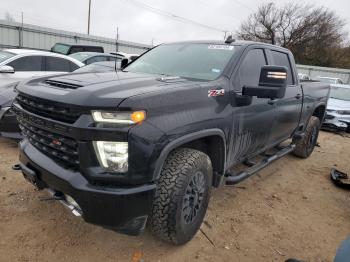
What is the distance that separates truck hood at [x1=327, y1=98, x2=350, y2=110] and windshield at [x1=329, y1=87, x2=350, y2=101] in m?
0.37

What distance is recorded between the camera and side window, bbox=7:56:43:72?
279 inches

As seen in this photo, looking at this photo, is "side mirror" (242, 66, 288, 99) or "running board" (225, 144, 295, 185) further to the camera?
"running board" (225, 144, 295, 185)

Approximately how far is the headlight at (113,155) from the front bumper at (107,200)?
15 cm

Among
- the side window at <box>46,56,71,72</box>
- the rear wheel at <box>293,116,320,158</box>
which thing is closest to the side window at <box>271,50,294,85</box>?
the rear wheel at <box>293,116,320,158</box>

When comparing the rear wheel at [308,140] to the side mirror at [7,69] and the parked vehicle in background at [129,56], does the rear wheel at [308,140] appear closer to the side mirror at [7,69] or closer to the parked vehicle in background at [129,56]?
the parked vehicle in background at [129,56]

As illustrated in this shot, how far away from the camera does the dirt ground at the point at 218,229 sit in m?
2.83

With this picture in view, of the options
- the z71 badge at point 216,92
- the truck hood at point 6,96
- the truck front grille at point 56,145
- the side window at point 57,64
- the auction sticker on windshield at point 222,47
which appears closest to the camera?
the truck front grille at point 56,145

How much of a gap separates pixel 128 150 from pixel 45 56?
6.21m

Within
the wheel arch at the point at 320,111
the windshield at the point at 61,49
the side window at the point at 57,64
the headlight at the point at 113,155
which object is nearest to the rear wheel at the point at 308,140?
the wheel arch at the point at 320,111

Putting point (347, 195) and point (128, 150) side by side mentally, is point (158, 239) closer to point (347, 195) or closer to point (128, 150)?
point (128, 150)

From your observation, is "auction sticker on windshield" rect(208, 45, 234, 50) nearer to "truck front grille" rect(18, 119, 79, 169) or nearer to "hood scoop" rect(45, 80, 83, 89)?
"hood scoop" rect(45, 80, 83, 89)

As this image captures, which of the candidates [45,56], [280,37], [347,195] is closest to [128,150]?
[347,195]

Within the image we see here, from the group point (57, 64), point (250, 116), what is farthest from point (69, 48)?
point (250, 116)

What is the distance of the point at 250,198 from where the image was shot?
4160 mm
